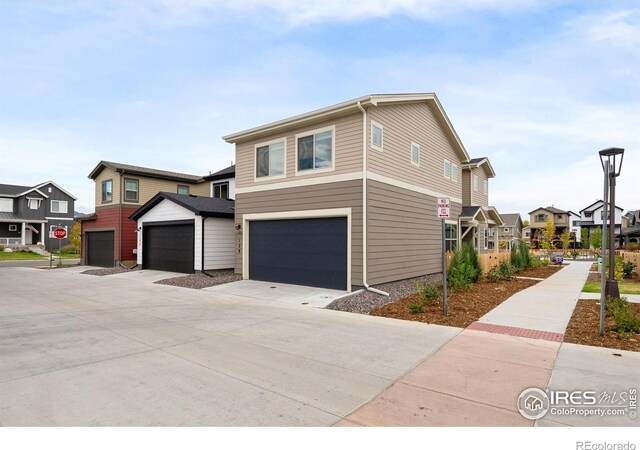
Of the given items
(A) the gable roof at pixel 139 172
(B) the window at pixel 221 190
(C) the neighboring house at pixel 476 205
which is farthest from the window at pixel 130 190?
(C) the neighboring house at pixel 476 205

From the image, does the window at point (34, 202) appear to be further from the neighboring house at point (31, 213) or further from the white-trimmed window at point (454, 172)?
the white-trimmed window at point (454, 172)

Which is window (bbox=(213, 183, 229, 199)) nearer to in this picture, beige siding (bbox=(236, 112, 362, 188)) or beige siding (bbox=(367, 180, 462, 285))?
beige siding (bbox=(236, 112, 362, 188))

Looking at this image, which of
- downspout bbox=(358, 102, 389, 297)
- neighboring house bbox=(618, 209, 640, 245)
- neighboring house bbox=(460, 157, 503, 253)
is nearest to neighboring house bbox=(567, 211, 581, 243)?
neighboring house bbox=(618, 209, 640, 245)

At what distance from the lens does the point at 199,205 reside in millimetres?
16594

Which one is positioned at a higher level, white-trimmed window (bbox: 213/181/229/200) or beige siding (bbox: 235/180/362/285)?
white-trimmed window (bbox: 213/181/229/200)

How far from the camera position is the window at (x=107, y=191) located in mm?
22359

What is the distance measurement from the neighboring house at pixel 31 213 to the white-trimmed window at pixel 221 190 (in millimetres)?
30751

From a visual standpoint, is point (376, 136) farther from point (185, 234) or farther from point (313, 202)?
point (185, 234)

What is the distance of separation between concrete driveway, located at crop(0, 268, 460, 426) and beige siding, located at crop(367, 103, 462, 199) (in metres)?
6.28

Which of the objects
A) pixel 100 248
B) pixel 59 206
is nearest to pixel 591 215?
pixel 100 248

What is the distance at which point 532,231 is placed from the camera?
6888 cm

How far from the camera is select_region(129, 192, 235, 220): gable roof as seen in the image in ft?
52.1

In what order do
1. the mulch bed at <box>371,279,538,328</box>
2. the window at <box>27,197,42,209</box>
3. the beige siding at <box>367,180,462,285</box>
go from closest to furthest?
1. the mulch bed at <box>371,279,538,328</box>
2. the beige siding at <box>367,180,462,285</box>
3. the window at <box>27,197,42,209</box>

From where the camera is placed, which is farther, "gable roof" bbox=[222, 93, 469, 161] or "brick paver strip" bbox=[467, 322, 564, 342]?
"gable roof" bbox=[222, 93, 469, 161]
